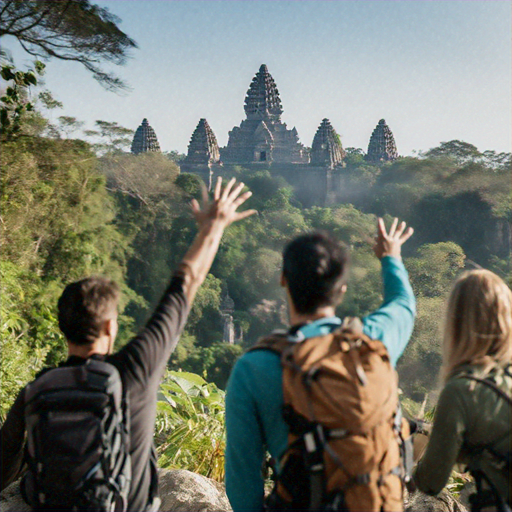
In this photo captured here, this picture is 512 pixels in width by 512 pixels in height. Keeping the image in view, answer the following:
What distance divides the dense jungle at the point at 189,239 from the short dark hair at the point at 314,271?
1.21m

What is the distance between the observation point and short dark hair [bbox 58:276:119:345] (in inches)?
35.5

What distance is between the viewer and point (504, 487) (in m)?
0.89

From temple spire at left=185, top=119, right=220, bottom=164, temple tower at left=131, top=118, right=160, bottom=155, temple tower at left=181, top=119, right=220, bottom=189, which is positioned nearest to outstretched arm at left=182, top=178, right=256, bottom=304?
temple tower at left=131, top=118, right=160, bottom=155

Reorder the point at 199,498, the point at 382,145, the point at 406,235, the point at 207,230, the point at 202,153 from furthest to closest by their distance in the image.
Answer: the point at 382,145 < the point at 202,153 < the point at 199,498 < the point at 406,235 < the point at 207,230

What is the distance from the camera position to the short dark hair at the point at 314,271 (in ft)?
2.78

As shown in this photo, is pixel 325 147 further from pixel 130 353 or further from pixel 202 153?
pixel 130 353

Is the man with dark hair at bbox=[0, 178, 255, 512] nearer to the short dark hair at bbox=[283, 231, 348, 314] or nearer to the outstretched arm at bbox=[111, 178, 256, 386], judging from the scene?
the outstretched arm at bbox=[111, 178, 256, 386]

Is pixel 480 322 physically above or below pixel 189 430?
above

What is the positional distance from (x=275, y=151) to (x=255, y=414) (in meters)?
27.0

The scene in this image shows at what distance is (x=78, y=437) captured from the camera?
863 mm

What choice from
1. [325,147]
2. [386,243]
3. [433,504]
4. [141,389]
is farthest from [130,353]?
[325,147]

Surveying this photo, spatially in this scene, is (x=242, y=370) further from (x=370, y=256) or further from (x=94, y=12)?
(x=370, y=256)

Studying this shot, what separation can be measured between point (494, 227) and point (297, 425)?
2022cm

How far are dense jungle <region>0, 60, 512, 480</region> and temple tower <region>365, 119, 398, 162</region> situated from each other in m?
0.72
